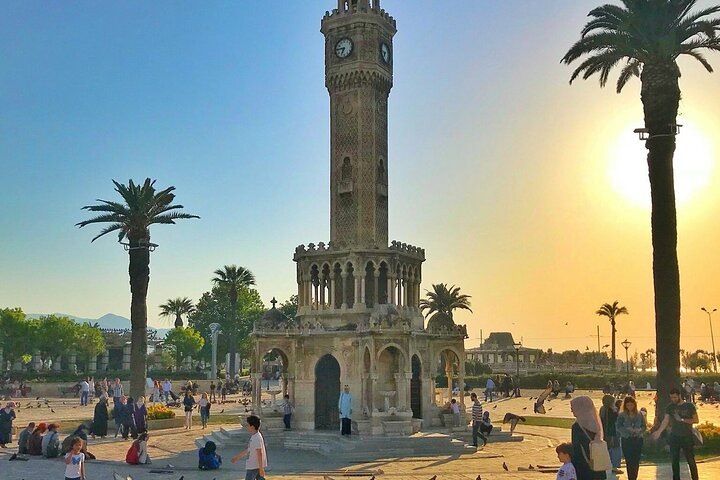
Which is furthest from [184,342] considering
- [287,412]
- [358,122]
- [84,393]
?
[358,122]

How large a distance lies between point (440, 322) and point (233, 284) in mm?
46187

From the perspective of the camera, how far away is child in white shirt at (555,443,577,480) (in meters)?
8.62

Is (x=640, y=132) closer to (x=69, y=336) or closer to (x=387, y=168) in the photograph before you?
(x=387, y=168)

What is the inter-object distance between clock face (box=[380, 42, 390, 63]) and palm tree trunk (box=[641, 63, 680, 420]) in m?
12.0

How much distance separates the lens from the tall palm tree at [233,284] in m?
75.4

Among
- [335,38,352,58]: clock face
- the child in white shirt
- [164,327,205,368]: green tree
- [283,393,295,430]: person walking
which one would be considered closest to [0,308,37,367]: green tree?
[164,327,205,368]: green tree

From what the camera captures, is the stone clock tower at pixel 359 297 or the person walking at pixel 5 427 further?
the stone clock tower at pixel 359 297

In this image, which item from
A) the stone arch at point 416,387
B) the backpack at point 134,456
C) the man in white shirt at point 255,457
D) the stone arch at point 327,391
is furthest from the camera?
the stone arch at point 416,387

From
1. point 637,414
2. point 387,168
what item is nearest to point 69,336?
point 387,168

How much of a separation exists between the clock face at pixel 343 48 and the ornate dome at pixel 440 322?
1252 centimetres

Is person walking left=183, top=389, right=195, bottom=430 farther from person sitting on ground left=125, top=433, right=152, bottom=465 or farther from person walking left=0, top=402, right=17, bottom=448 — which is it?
person sitting on ground left=125, top=433, right=152, bottom=465

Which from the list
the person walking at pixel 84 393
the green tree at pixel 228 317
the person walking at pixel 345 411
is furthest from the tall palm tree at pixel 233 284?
the person walking at pixel 345 411

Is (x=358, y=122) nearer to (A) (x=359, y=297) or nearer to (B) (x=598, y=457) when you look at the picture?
(A) (x=359, y=297)

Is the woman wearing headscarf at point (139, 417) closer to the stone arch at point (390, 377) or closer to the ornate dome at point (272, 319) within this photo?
the ornate dome at point (272, 319)
